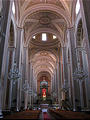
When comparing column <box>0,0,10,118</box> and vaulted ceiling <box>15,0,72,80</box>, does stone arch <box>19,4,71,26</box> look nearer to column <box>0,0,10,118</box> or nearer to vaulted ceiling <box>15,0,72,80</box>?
vaulted ceiling <box>15,0,72,80</box>

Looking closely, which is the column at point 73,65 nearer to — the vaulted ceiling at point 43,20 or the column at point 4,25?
the vaulted ceiling at point 43,20

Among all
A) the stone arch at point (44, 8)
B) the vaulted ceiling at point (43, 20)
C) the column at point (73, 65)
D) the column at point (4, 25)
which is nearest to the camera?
the column at point (4, 25)

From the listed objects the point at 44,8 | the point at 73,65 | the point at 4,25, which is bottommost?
the point at 73,65

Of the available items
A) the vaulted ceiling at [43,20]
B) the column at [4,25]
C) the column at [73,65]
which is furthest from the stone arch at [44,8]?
the column at [4,25]

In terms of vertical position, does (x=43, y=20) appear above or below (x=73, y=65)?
above

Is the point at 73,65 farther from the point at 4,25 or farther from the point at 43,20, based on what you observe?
the point at 43,20

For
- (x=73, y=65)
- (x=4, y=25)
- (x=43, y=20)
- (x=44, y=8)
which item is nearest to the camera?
(x=4, y=25)

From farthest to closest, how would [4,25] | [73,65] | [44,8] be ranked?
1. [44,8]
2. [73,65]
3. [4,25]

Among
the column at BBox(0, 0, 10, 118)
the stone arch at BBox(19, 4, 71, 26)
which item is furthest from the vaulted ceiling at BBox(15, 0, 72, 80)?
the column at BBox(0, 0, 10, 118)

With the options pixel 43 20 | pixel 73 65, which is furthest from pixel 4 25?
pixel 43 20

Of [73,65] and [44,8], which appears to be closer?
[73,65]

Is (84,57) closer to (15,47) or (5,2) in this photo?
(15,47)

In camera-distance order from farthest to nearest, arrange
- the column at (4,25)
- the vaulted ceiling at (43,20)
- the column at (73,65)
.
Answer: the vaulted ceiling at (43,20), the column at (73,65), the column at (4,25)

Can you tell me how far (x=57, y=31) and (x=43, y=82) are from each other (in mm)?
30773
